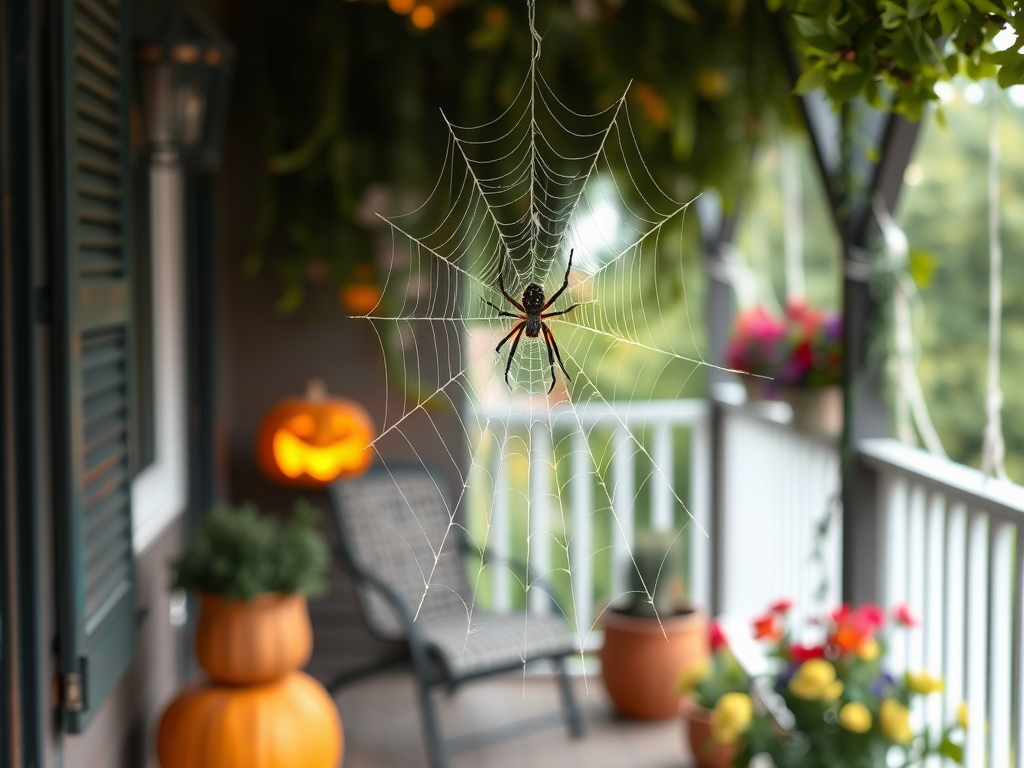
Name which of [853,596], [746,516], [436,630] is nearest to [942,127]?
[853,596]

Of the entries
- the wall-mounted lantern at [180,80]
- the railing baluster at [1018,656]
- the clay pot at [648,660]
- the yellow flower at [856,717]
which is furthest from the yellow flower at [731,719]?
the wall-mounted lantern at [180,80]

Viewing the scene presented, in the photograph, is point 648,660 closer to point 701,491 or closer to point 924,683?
point 701,491

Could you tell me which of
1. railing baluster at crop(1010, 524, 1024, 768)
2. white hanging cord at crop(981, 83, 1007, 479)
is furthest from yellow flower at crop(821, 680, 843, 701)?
white hanging cord at crop(981, 83, 1007, 479)

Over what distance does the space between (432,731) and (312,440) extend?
3.54 ft

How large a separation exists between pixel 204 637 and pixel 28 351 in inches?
41.0

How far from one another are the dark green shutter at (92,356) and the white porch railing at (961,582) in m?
1.75

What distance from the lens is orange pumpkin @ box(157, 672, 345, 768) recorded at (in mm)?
2455

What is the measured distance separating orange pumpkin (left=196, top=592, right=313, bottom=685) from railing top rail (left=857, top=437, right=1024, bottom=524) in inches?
59.5

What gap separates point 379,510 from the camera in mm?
3461

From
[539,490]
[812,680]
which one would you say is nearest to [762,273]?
[539,490]

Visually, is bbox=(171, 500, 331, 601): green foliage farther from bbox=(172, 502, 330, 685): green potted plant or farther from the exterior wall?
the exterior wall

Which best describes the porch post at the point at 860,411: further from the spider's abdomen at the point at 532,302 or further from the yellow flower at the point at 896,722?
the spider's abdomen at the point at 532,302

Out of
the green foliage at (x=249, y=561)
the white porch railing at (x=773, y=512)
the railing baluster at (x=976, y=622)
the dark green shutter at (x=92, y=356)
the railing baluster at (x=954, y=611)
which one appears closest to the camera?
the dark green shutter at (x=92, y=356)

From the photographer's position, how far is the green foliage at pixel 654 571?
311 cm
